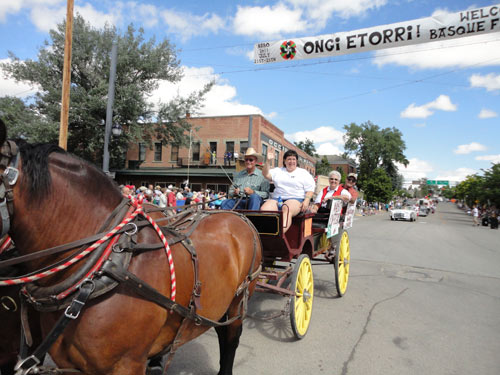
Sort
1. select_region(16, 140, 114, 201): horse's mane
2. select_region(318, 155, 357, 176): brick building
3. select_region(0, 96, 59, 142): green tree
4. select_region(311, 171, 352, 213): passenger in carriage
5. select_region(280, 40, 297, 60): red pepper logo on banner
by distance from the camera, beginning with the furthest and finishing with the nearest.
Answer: select_region(318, 155, 357, 176): brick building < select_region(0, 96, 59, 142): green tree < select_region(280, 40, 297, 60): red pepper logo on banner < select_region(311, 171, 352, 213): passenger in carriage < select_region(16, 140, 114, 201): horse's mane

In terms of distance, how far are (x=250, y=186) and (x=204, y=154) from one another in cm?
2473

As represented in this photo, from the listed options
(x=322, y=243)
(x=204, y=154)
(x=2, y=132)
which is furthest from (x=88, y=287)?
(x=204, y=154)

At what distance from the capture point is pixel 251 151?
4.31 m

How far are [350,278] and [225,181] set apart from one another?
70.0ft

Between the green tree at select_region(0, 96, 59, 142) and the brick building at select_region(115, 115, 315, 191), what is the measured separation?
8.73 m

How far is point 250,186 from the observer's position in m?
4.30

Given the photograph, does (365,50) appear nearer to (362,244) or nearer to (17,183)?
(362,244)

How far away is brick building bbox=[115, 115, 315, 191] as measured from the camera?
2764 cm

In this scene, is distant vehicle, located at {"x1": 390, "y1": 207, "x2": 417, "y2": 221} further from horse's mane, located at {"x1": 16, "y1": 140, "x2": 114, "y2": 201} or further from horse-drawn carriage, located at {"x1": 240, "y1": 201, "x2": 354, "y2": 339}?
horse's mane, located at {"x1": 16, "y1": 140, "x2": 114, "y2": 201}

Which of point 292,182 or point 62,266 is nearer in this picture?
point 62,266

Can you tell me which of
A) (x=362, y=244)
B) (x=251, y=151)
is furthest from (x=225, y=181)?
(x=251, y=151)

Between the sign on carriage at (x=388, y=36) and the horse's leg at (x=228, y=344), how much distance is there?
7163 millimetres

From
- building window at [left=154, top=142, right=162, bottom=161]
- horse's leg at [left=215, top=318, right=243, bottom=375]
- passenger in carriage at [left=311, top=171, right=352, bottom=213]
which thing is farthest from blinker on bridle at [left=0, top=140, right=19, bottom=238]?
building window at [left=154, top=142, right=162, bottom=161]

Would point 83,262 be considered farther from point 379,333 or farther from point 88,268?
point 379,333
